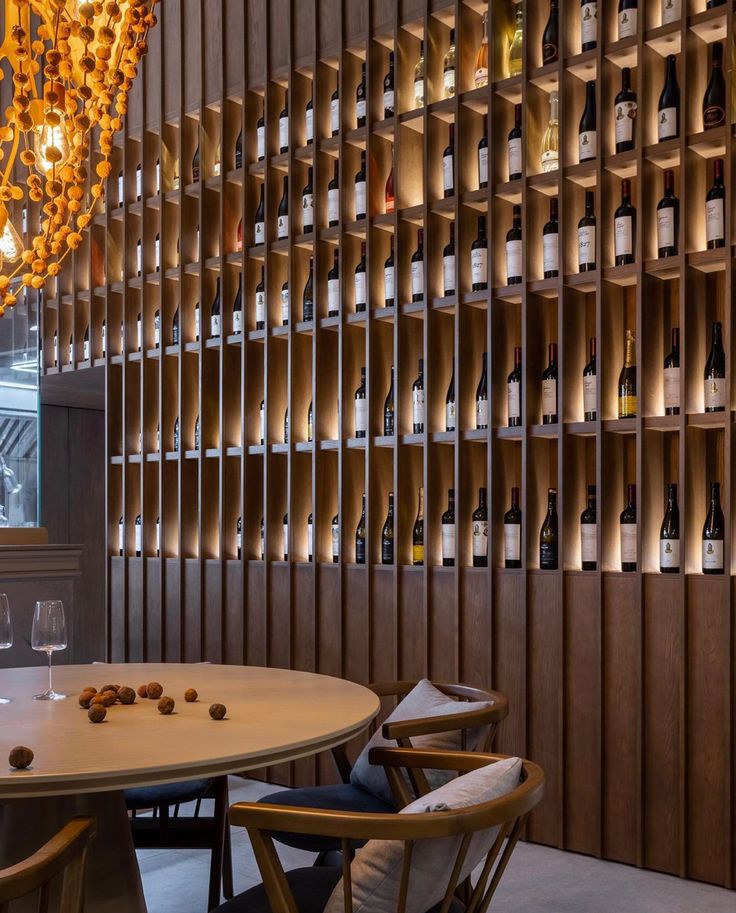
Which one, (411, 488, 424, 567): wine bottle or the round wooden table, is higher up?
(411, 488, 424, 567): wine bottle

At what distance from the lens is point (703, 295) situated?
12.3 ft

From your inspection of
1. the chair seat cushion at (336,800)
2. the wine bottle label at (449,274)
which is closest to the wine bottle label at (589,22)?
the wine bottle label at (449,274)

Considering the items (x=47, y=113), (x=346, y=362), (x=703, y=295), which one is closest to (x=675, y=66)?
(x=703, y=295)

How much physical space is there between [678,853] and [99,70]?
308cm

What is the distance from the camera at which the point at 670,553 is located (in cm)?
362

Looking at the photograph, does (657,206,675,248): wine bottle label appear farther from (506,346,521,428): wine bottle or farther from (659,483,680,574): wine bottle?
(659,483,680,574): wine bottle

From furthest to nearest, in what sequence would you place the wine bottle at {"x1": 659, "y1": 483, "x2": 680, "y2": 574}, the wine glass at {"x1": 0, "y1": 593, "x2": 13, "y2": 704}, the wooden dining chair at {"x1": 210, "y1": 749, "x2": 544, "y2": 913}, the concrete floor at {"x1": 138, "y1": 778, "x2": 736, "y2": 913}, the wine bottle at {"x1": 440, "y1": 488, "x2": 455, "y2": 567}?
the wine bottle at {"x1": 440, "y1": 488, "x2": 455, "y2": 567} → the wine bottle at {"x1": 659, "y1": 483, "x2": 680, "y2": 574} → the concrete floor at {"x1": 138, "y1": 778, "x2": 736, "y2": 913} → the wine glass at {"x1": 0, "y1": 593, "x2": 13, "y2": 704} → the wooden dining chair at {"x1": 210, "y1": 749, "x2": 544, "y2": 913}

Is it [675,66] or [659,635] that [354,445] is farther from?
[675,66]

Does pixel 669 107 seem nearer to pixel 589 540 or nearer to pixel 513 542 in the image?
pixel 589 540

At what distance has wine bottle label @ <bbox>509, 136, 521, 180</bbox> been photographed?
4105 millimetres

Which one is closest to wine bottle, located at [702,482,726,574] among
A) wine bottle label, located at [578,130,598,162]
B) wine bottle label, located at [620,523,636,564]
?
wine bottle label, located at [620,523,636,564]

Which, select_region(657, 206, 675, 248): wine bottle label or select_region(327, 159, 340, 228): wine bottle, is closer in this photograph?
select_region(657, 206, 675, 248): wine bottle label

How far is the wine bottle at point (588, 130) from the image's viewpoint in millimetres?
3910

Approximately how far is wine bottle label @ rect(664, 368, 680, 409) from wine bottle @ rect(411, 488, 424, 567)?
1.20 meters
